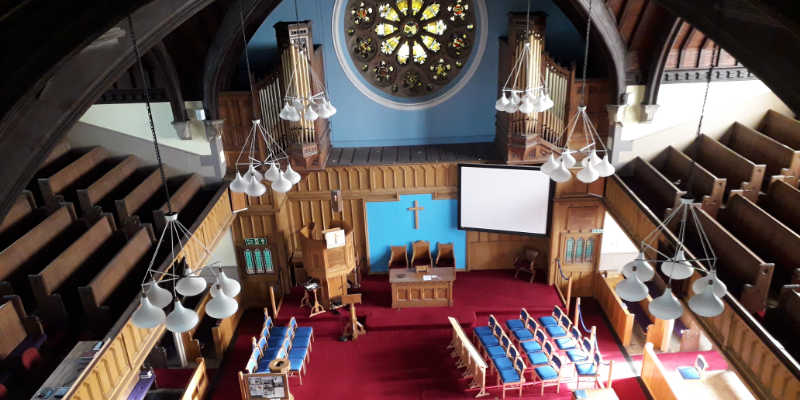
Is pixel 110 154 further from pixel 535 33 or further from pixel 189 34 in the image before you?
pixel 535 33

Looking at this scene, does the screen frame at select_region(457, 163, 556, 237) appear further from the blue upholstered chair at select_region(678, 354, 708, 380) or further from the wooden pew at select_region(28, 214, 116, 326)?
the wooden pew at select_region(28, 214, 116, 326)

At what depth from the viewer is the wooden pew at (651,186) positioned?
9445mm

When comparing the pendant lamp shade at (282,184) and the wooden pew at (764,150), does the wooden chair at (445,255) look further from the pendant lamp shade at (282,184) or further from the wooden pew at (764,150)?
the pendant lamp shade at (282,184)

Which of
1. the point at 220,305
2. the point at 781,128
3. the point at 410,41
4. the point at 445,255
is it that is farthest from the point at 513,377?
the point at 410,41

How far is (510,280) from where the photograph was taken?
12.4 m

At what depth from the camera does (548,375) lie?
29.8 ft

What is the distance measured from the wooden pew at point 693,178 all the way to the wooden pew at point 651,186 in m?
0.30

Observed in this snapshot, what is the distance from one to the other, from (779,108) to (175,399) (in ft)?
39.4

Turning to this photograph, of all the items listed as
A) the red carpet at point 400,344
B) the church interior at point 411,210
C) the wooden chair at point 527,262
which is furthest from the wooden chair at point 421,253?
the wooden chair at point 527,262

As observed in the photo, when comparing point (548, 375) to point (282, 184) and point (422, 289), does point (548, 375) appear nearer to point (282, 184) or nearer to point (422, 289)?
point (422, 289)

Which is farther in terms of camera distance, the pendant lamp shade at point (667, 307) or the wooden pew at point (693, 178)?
the wooden pew at point (693, 178)

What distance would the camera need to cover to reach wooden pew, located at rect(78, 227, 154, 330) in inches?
270

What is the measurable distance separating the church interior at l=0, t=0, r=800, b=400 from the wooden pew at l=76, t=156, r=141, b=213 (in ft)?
0.23

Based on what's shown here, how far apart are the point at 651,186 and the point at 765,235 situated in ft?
8.56
